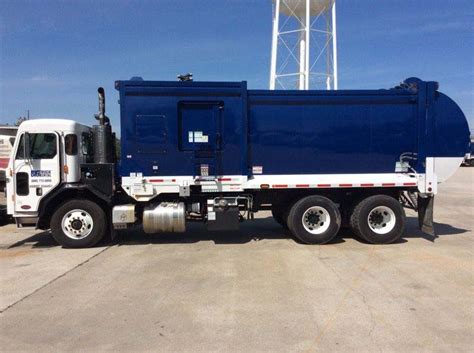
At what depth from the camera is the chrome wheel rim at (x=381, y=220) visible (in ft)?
29.9

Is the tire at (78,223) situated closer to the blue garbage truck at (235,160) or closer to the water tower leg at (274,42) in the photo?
the blue garbage truck at (235,160)

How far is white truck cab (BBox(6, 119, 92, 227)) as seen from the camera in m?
8.56

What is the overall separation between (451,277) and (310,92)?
15.0ft

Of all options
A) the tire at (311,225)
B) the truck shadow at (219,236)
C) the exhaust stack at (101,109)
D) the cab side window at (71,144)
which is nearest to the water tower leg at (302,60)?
the truck shadow at (219,236)

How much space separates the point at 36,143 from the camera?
8.59 m

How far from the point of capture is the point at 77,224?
8719mm

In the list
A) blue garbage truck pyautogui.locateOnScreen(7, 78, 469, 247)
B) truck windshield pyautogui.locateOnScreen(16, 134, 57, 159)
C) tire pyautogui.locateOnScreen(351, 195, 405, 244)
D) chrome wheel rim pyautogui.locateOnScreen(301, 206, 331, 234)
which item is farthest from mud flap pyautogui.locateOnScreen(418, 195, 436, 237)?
truck windshield pyautogui.locateOnScreen(16, 134, 57, 159)

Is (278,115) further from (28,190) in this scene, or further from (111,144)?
(28,190)

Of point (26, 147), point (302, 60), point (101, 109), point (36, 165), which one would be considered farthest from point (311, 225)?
point (302, 60)

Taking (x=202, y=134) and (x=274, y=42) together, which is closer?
(x=202, y=134)

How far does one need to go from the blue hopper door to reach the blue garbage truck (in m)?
0.02

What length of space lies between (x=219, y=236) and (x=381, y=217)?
3686 mm

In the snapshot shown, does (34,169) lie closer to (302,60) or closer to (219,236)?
(219,236)

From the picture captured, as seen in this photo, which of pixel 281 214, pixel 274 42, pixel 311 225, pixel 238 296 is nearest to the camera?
pixel 238 296
